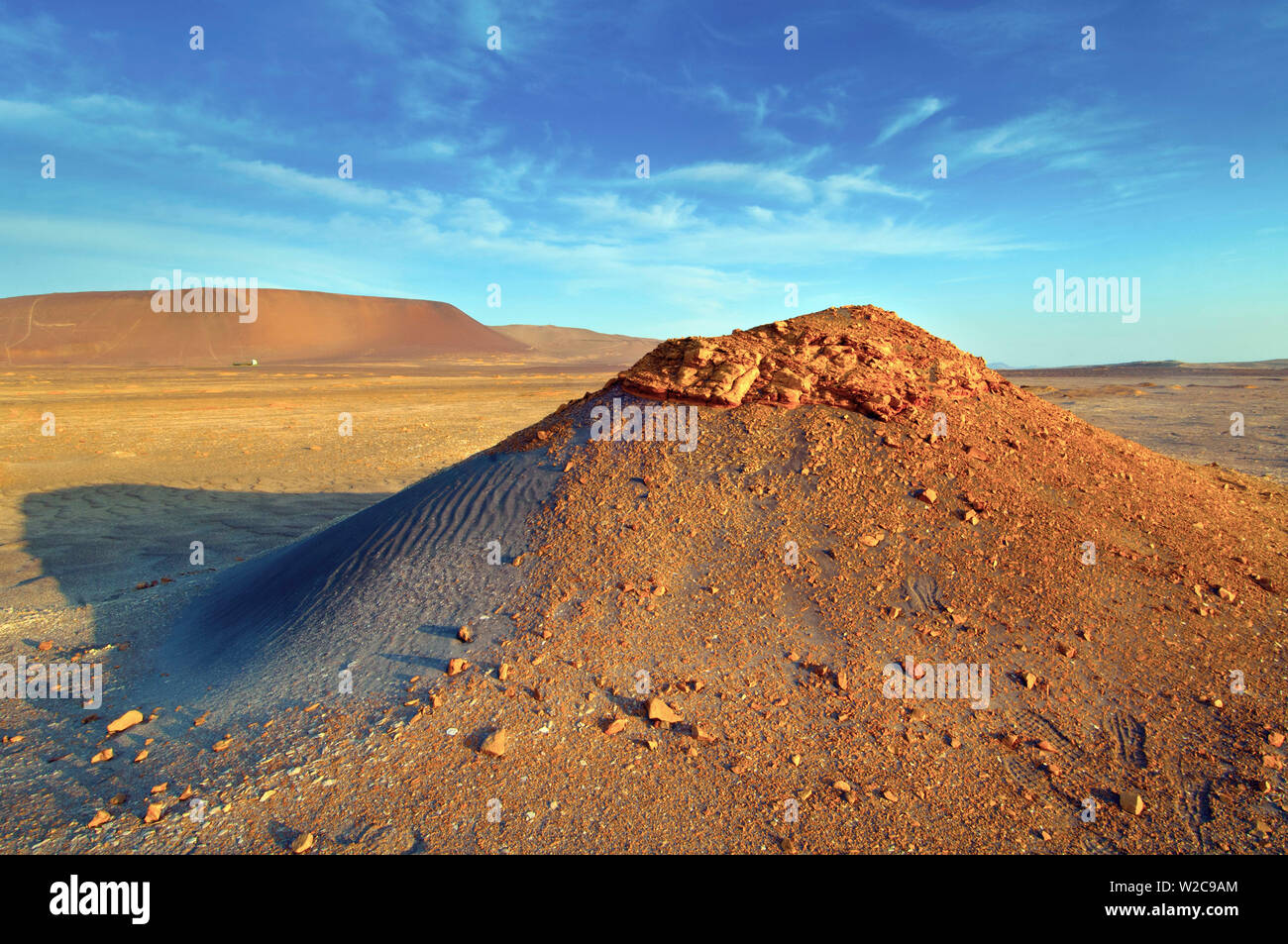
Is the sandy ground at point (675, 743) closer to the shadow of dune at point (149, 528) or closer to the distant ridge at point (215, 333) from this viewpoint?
the shadow of dune at point (149, 528)

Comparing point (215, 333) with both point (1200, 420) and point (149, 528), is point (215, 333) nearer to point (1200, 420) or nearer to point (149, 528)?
point (149, 528)

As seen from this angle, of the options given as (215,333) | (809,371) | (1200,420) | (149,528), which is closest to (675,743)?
(809,371)

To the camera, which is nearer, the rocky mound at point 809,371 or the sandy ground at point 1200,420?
the rocky mound at point 809,371

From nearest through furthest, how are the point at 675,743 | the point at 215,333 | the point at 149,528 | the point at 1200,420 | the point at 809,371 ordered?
the point at 675,743 < the point at 809,371 < the point at 149,528 < the point at 1200,420 < the point at 215,333

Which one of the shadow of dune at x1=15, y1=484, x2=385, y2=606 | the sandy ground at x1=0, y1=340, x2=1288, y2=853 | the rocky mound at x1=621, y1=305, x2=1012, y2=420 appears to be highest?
the rocky mound at x1=621, y1=305, x2=1012, y2=420

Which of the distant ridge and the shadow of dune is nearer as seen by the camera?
the shadow of dune

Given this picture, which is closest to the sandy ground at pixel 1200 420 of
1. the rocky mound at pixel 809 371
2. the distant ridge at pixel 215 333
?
the rocky mound at pixel 809 371

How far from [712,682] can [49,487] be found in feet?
43.1

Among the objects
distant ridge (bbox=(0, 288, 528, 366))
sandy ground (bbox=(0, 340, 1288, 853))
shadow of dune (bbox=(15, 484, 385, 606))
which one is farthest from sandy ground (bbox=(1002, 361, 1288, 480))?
distant ridge (bbox=(0, 288, 528, 366))

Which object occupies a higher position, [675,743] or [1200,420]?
[1200,420]

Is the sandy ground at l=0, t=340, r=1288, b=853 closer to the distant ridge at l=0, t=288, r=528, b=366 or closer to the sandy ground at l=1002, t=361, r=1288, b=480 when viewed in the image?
the sandy ground at l=1002, t=361, r=1288, b=480
